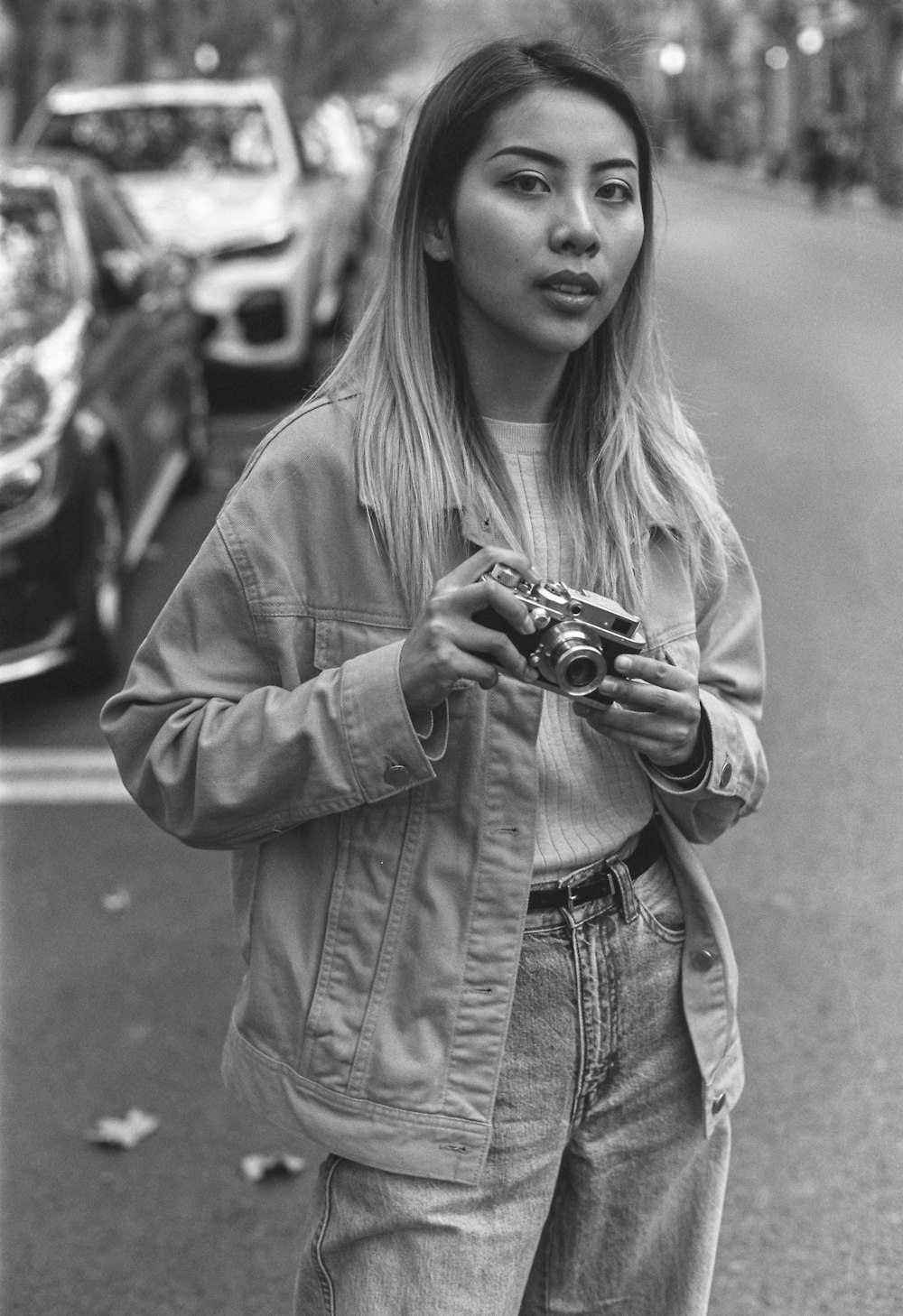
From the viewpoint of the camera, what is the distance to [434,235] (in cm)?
184

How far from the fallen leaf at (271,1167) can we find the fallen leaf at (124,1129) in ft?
0.82

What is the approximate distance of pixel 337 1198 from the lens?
175 cm

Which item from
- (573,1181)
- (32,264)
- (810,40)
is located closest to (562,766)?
(573,1181)

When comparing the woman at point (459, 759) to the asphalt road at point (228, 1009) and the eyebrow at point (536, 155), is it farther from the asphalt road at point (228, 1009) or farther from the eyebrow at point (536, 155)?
the asphalt road at point (228, 1009)

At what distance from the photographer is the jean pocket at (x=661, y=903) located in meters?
1.86

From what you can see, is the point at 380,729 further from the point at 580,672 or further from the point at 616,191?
the point at 616,191

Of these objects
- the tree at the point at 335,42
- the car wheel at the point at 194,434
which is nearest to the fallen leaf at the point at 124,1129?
the car wheel at the point at 194,434

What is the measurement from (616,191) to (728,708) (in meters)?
0.58

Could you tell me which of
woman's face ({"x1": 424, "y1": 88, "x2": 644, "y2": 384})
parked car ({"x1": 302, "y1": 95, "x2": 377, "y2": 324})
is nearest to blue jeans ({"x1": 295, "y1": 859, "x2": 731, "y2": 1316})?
woman's face ({"x1": 424, "y1": 88, "x2": 644, "y2": 384})

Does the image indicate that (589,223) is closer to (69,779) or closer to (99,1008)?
(99,1008)

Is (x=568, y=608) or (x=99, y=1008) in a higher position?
(x=568, y=608)

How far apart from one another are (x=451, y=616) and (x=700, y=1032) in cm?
61

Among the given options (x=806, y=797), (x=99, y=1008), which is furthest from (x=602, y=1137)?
(x=806, y=797)

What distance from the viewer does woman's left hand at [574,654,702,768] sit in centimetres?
165
